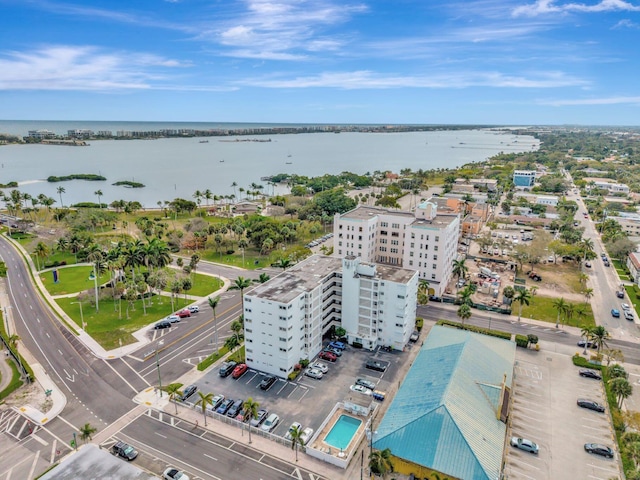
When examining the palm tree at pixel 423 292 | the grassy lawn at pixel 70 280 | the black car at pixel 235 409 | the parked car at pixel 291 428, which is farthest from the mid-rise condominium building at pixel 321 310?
the grassy lawn at pixel 70 280

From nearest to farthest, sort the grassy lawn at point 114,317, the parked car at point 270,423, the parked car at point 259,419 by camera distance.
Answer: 1. the parked car at point 270,423
2. the parked car at point 259,419
3. the grassy lawn at point 114,317

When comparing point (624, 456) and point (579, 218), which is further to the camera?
point (579, 218)

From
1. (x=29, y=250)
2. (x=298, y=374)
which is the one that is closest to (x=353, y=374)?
(x=298, y=374)

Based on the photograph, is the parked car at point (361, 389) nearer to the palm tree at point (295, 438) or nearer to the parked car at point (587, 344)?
the palm tree at point (295, 438)

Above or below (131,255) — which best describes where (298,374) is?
below

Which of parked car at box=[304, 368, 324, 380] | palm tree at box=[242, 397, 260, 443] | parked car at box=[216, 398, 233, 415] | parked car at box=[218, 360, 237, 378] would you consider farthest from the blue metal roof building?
parked car at box=[218, 360, 237, 378]

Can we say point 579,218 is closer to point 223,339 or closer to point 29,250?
point 223,339

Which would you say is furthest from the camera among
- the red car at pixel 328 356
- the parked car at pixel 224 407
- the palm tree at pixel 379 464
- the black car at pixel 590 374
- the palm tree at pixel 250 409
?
the red car at pixel 328 356

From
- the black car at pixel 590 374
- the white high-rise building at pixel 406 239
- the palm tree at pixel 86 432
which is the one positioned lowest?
the black car at pixel 590 374

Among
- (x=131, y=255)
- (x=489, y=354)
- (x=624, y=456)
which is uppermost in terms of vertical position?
(x=131, y=255)
